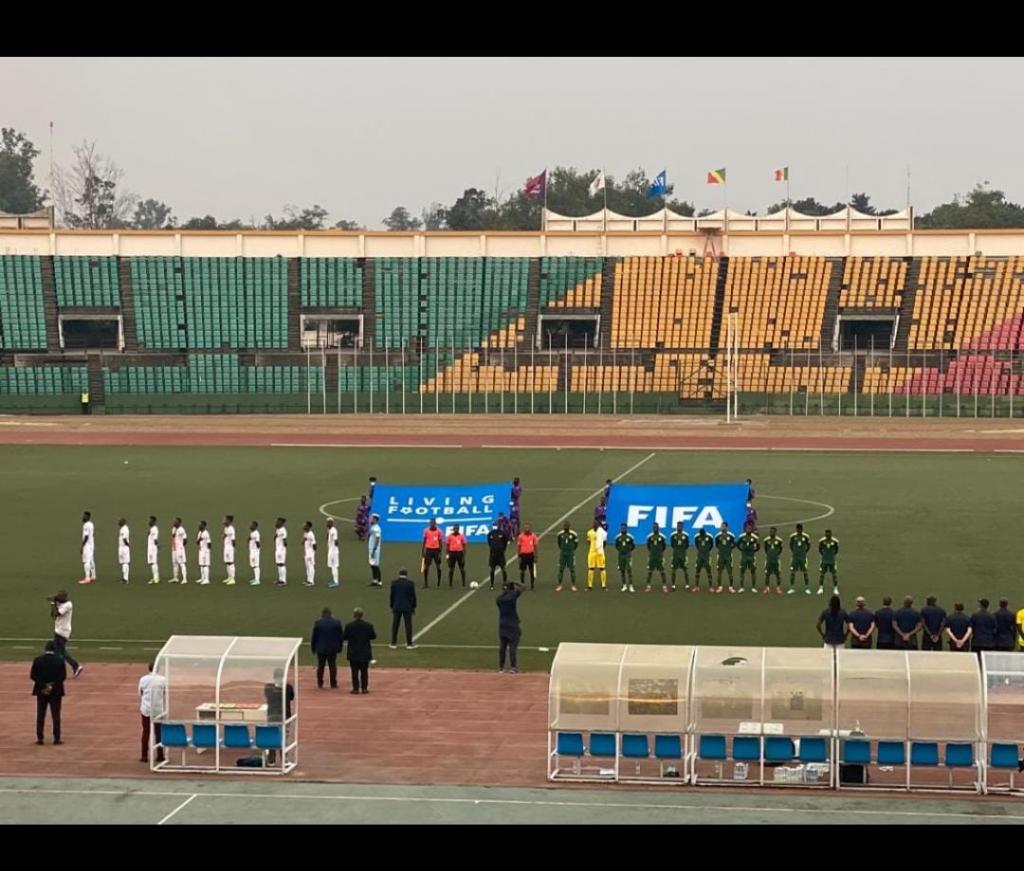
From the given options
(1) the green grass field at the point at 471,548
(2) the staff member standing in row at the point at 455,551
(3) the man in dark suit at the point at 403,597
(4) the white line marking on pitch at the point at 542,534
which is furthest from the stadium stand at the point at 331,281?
(3) the man in dark suit at the point at 403,597

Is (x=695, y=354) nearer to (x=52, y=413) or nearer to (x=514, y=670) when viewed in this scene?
(x=52, y=413)

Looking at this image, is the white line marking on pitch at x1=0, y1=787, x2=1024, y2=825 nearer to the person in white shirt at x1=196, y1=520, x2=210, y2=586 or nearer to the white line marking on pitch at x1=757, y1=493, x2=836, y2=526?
the person in white shirt at x1=196, y1=520, x2=210, y2=586

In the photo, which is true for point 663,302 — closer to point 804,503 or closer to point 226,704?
point 804,503

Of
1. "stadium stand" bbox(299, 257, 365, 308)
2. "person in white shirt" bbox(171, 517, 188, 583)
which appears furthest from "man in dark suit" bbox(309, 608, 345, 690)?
"stadium stand" bbox(299, 257, 365, 308)

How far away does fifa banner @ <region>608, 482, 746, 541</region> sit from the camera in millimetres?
31016

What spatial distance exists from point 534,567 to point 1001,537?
1150 cm

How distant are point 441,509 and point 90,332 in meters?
61.4

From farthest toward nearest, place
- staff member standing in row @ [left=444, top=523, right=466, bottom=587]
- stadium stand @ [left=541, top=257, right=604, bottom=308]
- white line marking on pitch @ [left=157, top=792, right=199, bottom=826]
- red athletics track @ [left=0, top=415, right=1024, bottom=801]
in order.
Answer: stadium stand @ [left=541, top=257, right=604, bottom=308]
staff member standing in row @ [left=444, top=523, right=466, bottom=587]
red athletics track @ [left=0, top=415, right=1024, bottom=801]
white line marking on pitch @ [left=157, top=792, right=199, bottom=826]

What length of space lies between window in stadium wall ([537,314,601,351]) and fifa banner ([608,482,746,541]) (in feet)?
172

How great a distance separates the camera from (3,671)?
2306 cm

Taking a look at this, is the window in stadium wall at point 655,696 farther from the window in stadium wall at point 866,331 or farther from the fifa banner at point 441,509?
the window in stadium wall at point 866,331

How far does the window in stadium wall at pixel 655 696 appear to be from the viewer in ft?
56.2

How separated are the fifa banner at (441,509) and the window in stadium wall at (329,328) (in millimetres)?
52748
